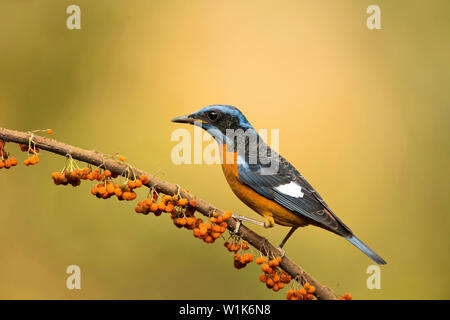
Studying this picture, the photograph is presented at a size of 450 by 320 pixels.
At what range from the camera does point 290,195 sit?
9.22 feet

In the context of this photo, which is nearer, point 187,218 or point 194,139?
point 187,218

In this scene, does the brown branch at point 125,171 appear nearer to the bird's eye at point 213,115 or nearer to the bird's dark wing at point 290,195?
the bird's dark wing at point 290,195

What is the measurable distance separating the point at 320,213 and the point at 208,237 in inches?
41.3

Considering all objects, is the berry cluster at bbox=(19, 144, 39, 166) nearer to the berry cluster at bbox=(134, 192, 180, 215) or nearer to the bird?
the berry cluster at bbox=(134, 192, 180, 215)

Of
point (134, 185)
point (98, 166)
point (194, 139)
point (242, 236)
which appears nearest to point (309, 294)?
point (242, 236)

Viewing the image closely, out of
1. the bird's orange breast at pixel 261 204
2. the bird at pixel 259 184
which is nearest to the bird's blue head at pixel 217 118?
the bird at pixel 259 184

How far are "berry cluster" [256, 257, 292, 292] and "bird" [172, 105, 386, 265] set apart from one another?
60 cm

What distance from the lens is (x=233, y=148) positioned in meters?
2.90

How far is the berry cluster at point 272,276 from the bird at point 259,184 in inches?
23.4

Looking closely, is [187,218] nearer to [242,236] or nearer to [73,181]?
[242,236]

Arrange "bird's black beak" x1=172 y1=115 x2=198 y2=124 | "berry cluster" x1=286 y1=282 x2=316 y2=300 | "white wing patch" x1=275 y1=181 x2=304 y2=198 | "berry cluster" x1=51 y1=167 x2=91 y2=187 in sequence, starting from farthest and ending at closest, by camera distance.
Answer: "white wing patch" x1=275 y1=181 x2=304 y2=198
"bird's black beak" x1=172 y1=115 x2=198 y2=124
"berry cluster" x1=286 y1=282 x2=316 y2=300
"berry cluster" x1=51 y1=167 x2=91 y2=187

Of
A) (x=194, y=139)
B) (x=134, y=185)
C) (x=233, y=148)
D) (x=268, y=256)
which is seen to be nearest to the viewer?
(x=134, y=185)

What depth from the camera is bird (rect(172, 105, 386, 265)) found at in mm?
2725

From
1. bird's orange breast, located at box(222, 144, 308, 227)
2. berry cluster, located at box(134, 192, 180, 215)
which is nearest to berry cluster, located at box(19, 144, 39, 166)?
berry cluster, located at box(134, 192, 180, 215)
